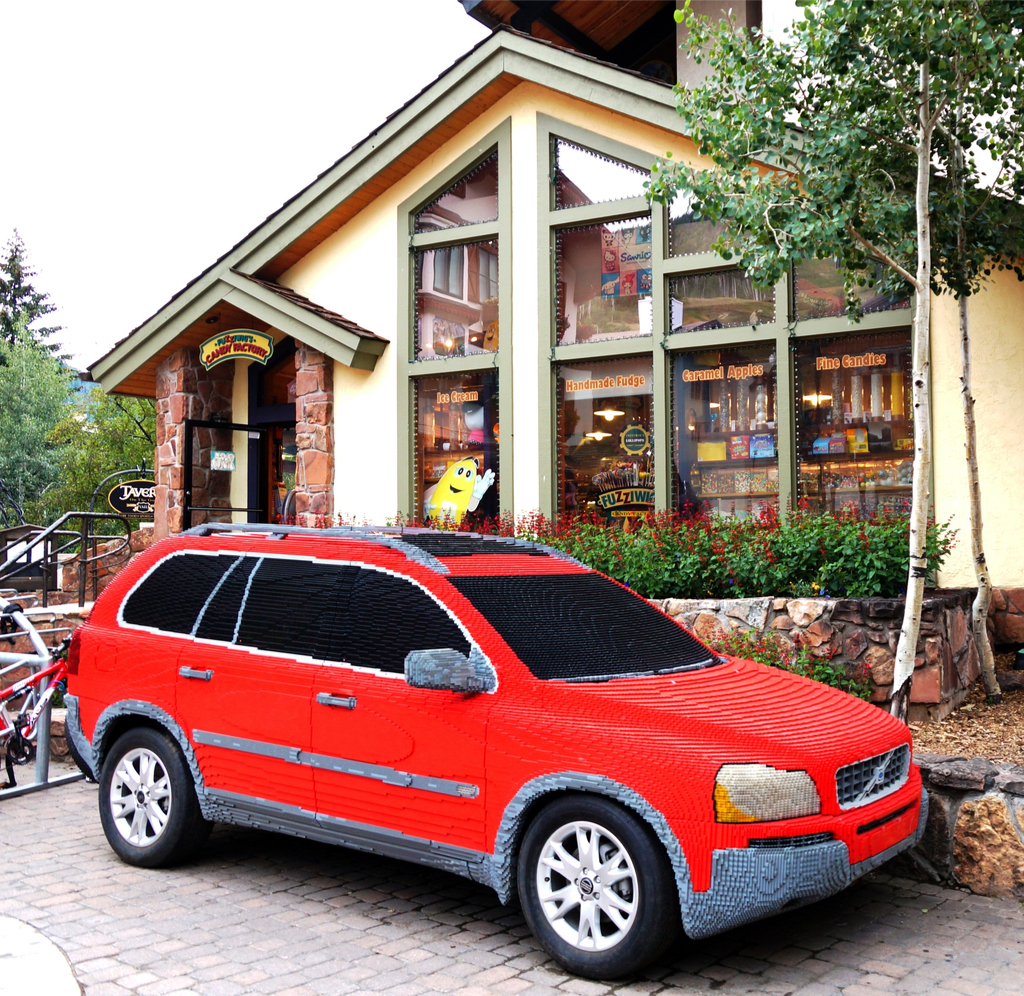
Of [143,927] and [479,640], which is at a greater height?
[479,640]

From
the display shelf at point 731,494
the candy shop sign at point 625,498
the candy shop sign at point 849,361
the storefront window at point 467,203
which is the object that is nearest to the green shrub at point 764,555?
the display shelf at point 731,494

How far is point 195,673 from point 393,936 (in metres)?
1.82

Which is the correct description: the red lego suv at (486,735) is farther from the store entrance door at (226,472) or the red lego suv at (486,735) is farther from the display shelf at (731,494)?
the store entrance door at (226,472)

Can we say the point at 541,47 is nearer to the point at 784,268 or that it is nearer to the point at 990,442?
the point at 784,268

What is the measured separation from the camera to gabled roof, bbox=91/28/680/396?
11.2 meters

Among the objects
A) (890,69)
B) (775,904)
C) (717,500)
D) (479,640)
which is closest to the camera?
(775,904)

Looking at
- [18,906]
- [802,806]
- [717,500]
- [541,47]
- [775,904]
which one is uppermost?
[541,47]

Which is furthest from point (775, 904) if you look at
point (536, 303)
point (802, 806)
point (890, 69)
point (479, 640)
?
point (536, 303)

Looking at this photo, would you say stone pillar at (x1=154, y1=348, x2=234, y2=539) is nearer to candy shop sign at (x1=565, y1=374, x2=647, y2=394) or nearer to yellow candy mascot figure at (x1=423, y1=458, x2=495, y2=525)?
yellow candy mascot figure at (x1=423, y1=458, x2=495, y2=525)

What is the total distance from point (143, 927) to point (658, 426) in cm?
742

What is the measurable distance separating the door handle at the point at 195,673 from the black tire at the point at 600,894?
212 centimetres

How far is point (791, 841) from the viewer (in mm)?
4117

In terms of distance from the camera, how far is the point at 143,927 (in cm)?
490

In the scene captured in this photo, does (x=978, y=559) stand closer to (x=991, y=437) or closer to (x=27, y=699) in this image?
(x=991, y=437)
